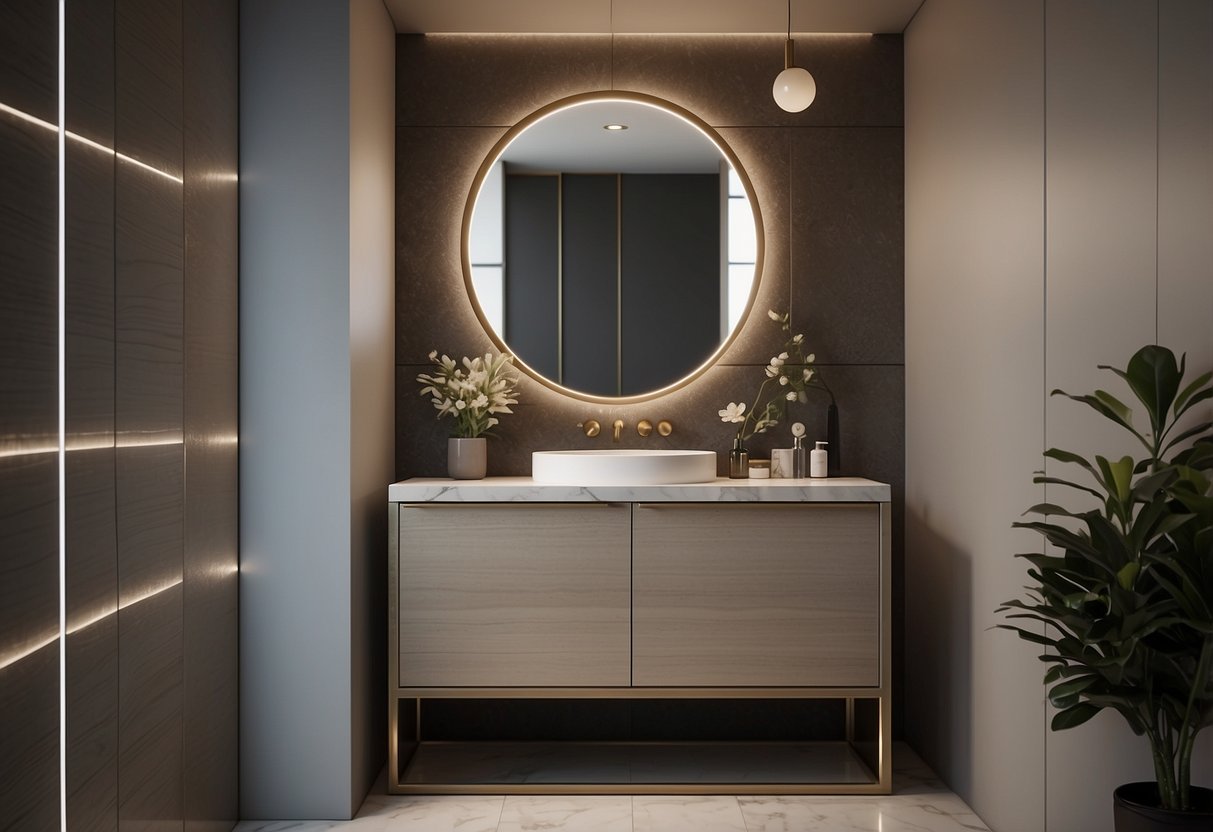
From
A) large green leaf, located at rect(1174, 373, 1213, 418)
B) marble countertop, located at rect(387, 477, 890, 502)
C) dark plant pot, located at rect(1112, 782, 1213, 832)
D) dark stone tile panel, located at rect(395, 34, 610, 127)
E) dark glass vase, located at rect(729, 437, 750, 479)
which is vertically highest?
dark stone tile panel, located at rect(395, 34, 610, 127)

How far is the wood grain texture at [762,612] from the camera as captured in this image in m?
2.79

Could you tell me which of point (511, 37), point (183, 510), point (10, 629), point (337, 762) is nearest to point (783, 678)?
point (337, 762)

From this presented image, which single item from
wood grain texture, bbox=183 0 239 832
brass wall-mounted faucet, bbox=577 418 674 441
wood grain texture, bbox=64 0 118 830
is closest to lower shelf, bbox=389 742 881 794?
wood grain texture, bbox=183 0 239 832

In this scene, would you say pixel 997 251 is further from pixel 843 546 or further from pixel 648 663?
pixel 648 663

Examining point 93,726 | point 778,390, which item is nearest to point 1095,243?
point 778,390

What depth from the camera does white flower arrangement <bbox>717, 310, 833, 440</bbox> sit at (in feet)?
10.8

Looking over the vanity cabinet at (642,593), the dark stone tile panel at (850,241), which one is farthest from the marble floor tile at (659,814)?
the dark stone tile panel at (850,241)

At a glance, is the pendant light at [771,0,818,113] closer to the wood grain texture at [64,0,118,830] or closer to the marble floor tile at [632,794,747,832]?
the wood grain texture at [64,0,118,830]

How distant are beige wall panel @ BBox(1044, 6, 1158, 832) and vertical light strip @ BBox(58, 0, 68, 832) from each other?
1.99 meters

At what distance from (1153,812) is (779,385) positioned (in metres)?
1.94

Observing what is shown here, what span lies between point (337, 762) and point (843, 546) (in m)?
1.51

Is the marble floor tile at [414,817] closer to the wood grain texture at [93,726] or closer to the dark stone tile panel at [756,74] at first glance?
the wood grain texture at [93,726]

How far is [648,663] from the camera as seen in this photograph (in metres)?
2.79

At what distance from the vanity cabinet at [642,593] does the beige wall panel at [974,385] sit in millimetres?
253
